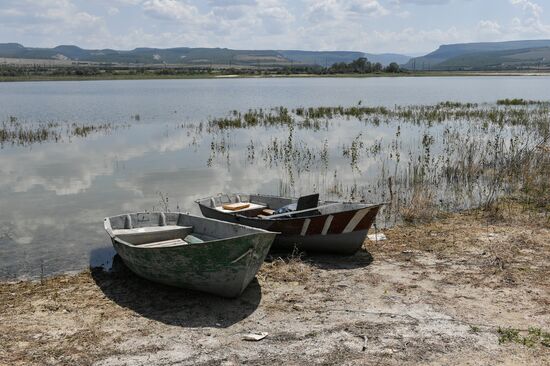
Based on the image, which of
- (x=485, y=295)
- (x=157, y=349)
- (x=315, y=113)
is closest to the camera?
(x=157, y=349)

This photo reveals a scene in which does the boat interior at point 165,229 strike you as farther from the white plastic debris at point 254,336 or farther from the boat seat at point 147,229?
the white plastic debris at point 254,336

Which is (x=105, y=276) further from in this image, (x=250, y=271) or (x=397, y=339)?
(x=397, y=339)

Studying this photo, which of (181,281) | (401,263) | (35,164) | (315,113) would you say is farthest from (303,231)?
(315,113)

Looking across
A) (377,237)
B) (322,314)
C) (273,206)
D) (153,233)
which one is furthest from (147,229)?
(377,237)

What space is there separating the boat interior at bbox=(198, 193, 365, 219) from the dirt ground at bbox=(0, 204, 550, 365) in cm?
95

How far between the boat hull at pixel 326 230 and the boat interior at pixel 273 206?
29 centimetres

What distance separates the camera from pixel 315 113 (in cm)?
3466

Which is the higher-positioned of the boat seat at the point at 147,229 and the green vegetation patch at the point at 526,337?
the boat seat at the point at 147,229

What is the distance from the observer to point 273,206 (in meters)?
12.1

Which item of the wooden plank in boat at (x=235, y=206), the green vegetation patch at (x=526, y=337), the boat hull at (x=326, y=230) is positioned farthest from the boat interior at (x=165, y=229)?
the green vegetation patch at (x=526, y=337)

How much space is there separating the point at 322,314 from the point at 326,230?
8.84 ft

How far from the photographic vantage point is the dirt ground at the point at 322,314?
21.0 ft

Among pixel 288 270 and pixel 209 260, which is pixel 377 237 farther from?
pixel 209 260

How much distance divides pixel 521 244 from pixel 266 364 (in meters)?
6.18
